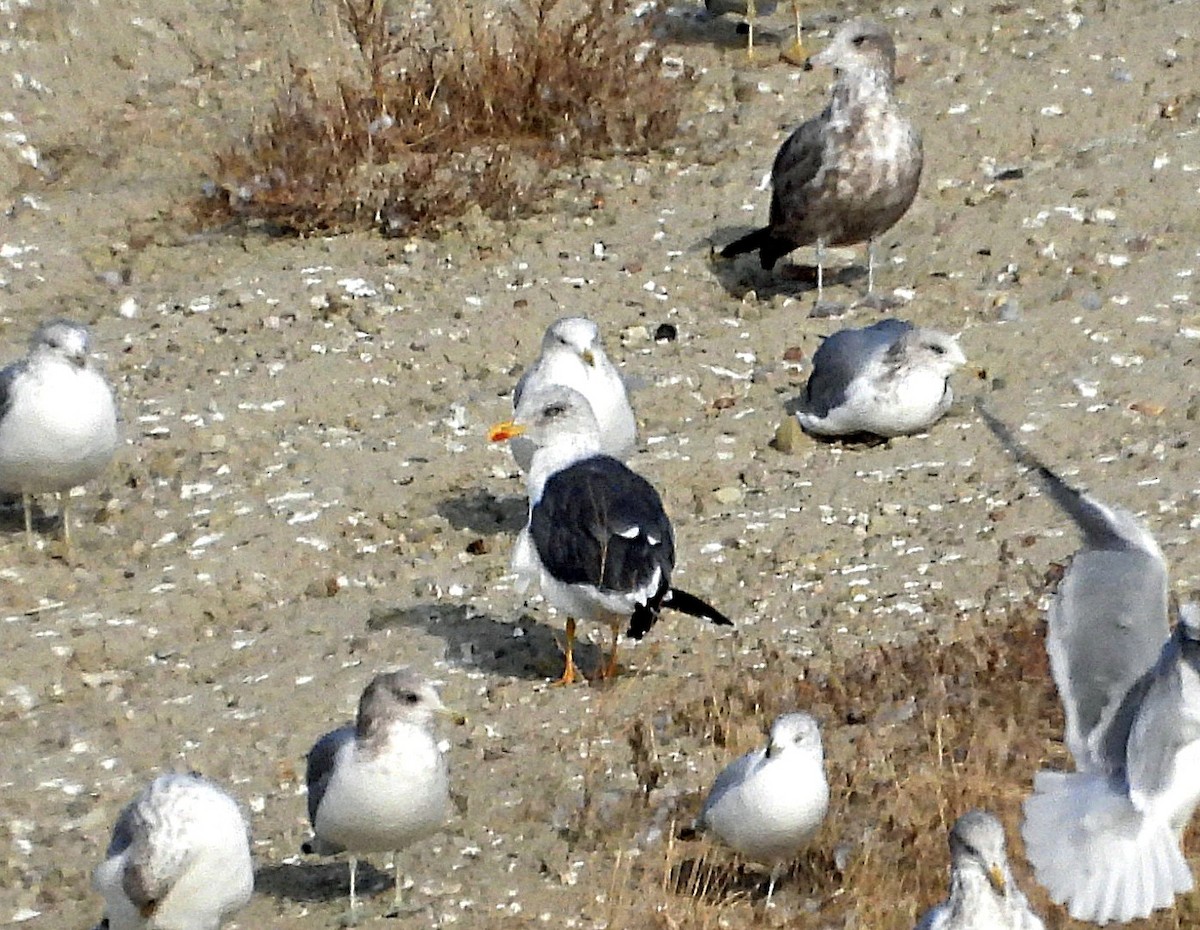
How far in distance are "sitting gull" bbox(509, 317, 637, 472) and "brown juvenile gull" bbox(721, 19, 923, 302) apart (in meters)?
2.11

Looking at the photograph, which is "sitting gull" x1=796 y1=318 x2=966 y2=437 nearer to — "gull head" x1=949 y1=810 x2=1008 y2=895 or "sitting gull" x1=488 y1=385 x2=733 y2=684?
"sitting gull" x1=488 y1=385 x2=733 y2=684

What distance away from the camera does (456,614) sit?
7.90 meters

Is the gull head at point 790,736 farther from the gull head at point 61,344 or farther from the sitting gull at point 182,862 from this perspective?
the gull head at point 61,344

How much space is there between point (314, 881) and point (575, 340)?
2.81 metres

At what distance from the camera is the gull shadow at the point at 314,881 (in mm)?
6359

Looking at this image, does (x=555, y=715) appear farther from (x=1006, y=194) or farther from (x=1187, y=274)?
(x=1006, y=194)

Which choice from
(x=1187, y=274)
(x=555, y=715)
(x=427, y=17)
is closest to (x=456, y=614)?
(x=555, y=715)

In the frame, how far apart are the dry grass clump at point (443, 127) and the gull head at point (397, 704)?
5444mm

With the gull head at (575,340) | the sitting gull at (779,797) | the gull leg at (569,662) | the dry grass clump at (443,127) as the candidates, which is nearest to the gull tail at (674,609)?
the gull leg at (569,662)

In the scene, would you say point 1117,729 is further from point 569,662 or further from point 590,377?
point 590,377

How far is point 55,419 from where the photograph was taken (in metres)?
8.59

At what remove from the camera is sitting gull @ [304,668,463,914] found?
5.95 meters

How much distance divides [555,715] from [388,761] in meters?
1.23

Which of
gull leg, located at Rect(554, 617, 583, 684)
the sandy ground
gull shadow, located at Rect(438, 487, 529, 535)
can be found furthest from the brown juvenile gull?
gull leg, located at Rect(554, 617, 583, 684)
